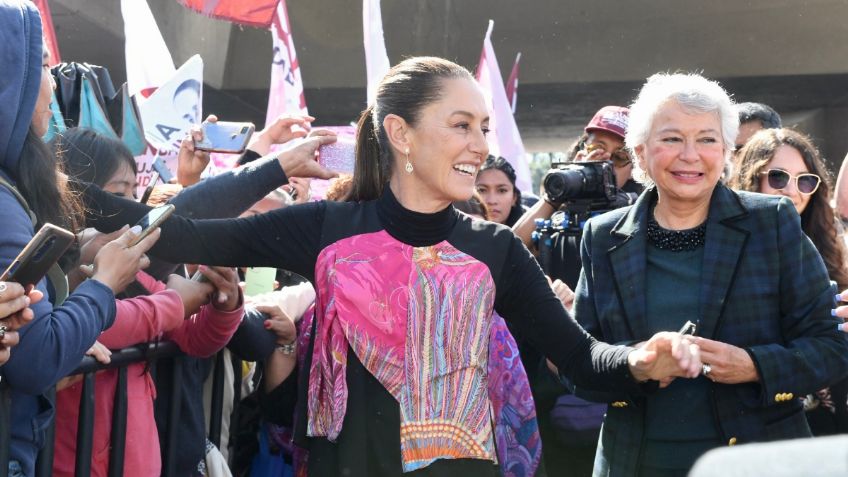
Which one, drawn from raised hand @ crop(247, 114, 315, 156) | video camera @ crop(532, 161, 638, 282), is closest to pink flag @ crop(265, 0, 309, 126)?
video camera @ crop(532, 161, 638, 282)

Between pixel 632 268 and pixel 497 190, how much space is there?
9.14ft

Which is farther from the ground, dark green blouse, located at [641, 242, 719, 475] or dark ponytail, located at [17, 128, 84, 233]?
dark ponytail, located at [17, 128, 84, 233]

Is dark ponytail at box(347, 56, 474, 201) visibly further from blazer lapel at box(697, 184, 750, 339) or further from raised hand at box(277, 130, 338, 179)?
blazer lapel at box(697, 184, 750, 339)

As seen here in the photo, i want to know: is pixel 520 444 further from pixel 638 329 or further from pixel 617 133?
pixel 617 133

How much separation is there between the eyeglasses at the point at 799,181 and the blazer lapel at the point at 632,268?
3.20ft

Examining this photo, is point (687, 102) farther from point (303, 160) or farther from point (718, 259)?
point (303, 160)

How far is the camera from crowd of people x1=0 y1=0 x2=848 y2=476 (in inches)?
85.1

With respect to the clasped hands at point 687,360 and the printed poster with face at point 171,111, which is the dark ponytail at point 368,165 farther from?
the printed poster with face at point 171,111

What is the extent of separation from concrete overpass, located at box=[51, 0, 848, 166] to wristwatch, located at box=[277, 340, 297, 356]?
841 centimetres

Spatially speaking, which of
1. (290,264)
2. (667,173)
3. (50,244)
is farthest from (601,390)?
(50,244)

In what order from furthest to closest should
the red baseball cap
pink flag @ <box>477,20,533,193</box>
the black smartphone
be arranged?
pink flag @ <box>477,20,533,193</box>
the red baseball cap
the black smartphone

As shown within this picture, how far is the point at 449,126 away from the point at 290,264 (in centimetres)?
53

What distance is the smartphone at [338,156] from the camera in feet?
9.30

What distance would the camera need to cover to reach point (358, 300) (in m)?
2.31
